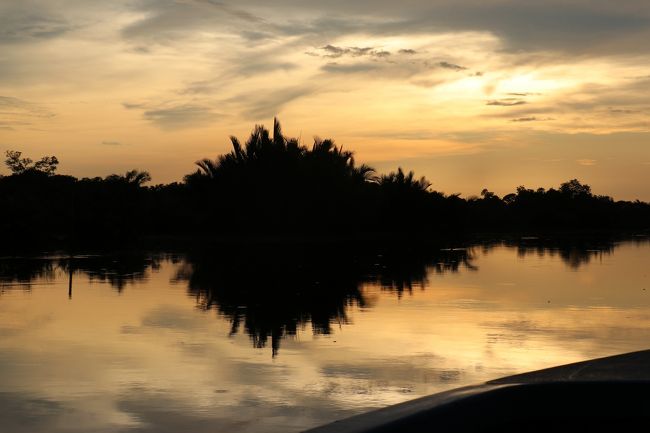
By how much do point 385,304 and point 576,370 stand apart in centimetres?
931

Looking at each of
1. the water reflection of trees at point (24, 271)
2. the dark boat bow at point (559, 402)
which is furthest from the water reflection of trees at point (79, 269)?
the dark boat bow at point (559, 402)

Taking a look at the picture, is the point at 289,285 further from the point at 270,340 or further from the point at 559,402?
the point at 559,402

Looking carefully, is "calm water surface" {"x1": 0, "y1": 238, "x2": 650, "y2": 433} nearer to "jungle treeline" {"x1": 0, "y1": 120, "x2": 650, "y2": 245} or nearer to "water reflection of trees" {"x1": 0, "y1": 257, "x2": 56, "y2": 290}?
"water reflection of trees" {"x1": 0, "y1": 257, "x2": 56, "y2": 290}

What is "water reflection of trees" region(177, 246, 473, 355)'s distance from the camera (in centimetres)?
1077

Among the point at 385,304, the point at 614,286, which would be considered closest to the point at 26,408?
the point at 385,304

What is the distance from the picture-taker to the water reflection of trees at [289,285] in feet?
35.3

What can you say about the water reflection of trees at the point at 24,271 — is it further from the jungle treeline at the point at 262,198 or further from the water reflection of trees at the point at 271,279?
the jungle treeline at the point at 262,198

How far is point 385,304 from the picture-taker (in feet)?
42.5

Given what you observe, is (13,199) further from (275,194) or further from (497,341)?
(497,341)

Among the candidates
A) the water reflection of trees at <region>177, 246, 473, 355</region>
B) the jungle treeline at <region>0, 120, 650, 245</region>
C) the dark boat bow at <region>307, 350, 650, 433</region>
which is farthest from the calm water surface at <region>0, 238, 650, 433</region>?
the jungle treeline at <region>0, 120, 650, 245</region>

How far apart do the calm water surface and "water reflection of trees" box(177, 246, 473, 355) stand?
0.14 feet

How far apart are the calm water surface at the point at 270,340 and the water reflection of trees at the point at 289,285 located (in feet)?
0.14

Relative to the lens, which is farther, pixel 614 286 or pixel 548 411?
pixel 614 286

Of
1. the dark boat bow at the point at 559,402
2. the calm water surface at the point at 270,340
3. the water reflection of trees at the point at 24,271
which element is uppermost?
the dark boat bow at the point at 559,402
